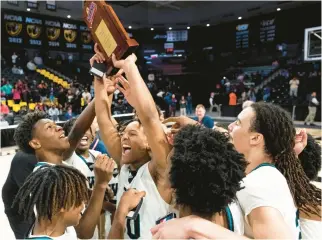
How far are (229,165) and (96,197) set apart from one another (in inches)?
32.2

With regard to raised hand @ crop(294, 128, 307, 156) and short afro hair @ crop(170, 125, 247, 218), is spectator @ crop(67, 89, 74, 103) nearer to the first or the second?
raised hand @ crop(294, 128, 307, 156)

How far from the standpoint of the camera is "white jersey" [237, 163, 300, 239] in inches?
45.1

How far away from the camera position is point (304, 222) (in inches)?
59.0

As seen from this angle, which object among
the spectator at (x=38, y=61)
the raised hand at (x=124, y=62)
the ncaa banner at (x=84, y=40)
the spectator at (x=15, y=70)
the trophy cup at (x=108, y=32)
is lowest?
the raised hand at (x=124, y=62)

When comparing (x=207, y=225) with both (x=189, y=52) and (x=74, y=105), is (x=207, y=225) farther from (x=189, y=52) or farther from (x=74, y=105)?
(x=189, y=52)

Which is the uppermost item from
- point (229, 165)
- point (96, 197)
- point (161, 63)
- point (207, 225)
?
point (161, 63)

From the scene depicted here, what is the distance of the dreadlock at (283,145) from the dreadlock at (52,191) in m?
0.87

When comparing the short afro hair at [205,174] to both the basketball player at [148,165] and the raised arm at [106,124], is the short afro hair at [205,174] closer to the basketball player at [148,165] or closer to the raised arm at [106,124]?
the basketball player at [148,165]

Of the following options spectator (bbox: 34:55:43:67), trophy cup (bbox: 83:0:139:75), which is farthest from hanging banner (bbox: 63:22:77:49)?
trophy cup (bbox: 83:0:139:75)

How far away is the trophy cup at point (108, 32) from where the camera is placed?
1.37 meters

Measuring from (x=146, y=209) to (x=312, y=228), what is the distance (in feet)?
2.60

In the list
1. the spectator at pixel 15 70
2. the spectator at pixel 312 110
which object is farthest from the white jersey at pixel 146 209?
the spectator at pixel 15 70

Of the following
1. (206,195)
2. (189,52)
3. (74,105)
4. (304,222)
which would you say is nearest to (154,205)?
(206,195)

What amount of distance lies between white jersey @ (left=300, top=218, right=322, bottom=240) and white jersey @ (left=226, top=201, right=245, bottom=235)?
486mm
